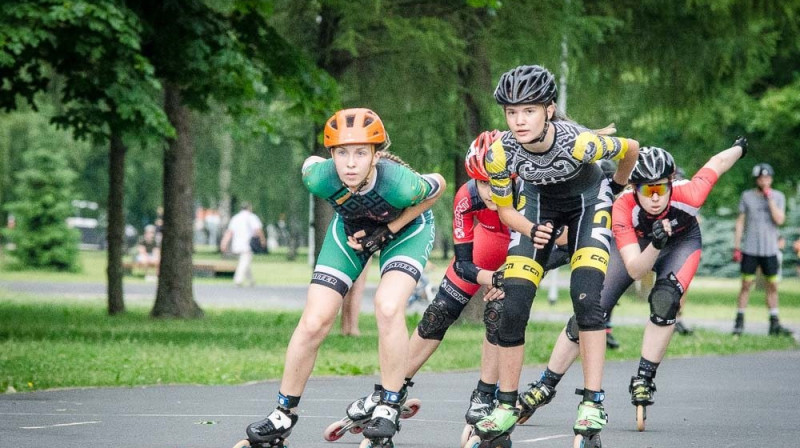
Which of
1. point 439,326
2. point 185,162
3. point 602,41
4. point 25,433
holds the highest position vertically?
point 602,41

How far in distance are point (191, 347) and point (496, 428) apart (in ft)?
27.2

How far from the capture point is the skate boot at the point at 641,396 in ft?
29.0

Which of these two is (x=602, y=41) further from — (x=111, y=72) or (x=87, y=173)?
(x=87, y=173)

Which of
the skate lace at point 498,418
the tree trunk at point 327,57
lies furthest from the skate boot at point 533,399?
the tree trunk at point 327,57

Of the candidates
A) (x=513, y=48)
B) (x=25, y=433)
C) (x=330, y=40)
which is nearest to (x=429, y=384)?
(x=25, y=433)

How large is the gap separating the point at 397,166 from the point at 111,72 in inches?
292

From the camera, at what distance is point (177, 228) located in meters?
20.9

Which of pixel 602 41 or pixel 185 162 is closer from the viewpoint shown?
pixel 602 41

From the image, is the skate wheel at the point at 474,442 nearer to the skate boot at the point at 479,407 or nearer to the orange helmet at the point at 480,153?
the skate boot at the point at 479,407

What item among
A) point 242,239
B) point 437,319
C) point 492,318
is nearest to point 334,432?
point 437,319

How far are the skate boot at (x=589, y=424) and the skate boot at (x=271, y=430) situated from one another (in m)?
1.43

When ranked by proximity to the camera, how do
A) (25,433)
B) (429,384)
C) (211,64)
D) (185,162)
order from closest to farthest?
(25,433), (429,384), (211,64), (185,162)

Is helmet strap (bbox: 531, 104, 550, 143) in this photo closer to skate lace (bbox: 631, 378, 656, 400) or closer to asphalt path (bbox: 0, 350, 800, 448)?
asphalt path (bbox: 0, 350, 800, 448)

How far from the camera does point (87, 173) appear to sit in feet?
214
